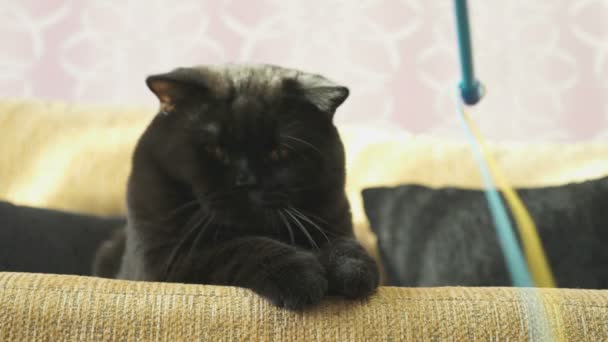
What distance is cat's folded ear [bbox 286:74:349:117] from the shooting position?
855mm

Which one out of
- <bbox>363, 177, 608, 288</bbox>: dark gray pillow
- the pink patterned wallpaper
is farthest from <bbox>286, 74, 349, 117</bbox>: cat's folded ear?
the pink patterned wallpaper

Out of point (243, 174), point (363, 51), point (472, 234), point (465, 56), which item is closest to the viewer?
point (465, 56)

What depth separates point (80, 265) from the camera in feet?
4.07

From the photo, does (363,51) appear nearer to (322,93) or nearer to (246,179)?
(322,93)

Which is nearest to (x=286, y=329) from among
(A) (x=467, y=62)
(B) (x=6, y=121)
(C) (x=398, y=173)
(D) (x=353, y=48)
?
(A) (x=467, y=62)

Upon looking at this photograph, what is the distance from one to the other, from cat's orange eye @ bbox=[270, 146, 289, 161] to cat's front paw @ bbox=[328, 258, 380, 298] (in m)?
0.19

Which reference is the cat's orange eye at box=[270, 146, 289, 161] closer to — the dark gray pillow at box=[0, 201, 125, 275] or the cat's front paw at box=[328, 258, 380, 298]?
the cat's front paw at box=[328, 258, 380, 298]

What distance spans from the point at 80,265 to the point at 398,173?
801 mm

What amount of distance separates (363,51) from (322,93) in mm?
1097

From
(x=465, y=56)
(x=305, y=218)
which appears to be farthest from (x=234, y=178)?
(x=465, y=56)

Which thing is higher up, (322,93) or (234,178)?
(322,93)

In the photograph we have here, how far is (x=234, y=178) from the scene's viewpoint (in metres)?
0.79

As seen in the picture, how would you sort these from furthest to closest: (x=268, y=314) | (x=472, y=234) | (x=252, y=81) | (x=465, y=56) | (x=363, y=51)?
(x=363, y=51), (x=472, y=234), (x=252, y=81), (x=465, y=56), (x=268, y=314)

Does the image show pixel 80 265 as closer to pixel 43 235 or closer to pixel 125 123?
pixel 43 235
